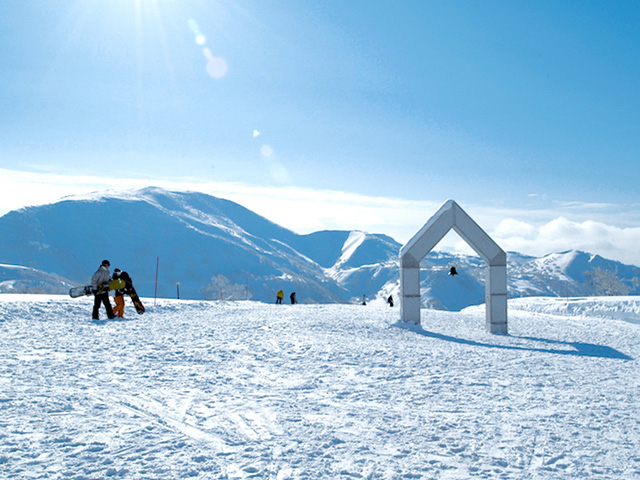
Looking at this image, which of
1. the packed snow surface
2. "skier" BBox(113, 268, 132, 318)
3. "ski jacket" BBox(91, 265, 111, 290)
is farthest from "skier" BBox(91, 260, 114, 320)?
the packed snow surface

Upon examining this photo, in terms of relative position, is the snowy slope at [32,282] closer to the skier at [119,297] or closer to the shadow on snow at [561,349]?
the skier at [119,297]

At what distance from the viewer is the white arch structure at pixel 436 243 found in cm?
1781

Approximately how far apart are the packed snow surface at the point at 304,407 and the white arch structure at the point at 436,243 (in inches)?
159

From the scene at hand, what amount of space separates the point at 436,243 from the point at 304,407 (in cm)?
1296

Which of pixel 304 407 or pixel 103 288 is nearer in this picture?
pixel 304 407

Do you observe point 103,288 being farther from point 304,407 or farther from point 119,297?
point 304,407

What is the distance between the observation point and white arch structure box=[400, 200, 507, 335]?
58.4 feet

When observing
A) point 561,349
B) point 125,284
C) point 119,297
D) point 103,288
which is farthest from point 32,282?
point 561,349

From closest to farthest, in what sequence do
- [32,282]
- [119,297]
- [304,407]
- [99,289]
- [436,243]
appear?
[304,407] → [99,289] → [119,297] → [436,243] → [32,282]

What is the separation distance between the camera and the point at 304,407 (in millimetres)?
6805

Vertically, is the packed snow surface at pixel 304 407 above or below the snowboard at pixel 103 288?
below

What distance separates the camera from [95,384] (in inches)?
299

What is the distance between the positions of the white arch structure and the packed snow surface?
4046 millimetres

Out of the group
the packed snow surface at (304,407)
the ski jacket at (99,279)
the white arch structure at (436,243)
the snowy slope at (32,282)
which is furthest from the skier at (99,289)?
the snowy slope at (32,282)
